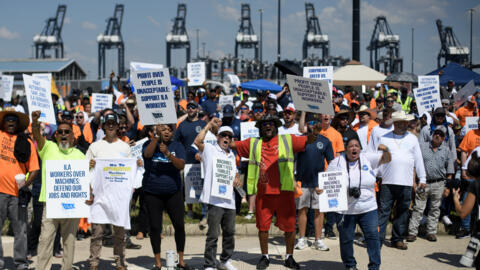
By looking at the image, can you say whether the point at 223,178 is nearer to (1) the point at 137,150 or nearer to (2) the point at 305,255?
(1) the point at 137,150

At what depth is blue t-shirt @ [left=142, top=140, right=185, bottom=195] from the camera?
7094mm

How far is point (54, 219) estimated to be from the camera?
659cm

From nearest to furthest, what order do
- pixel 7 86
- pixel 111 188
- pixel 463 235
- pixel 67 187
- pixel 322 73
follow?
pixel 67 187
pixel 111 188
pixel 463 235
pixel 322 73
pixel 7 86

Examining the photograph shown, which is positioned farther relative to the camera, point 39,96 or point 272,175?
point 39,96

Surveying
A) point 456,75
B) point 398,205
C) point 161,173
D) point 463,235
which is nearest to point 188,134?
point 161,173

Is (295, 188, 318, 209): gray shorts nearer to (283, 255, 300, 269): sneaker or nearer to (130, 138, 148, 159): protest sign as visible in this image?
(283, 255, 300, 269): sneaker

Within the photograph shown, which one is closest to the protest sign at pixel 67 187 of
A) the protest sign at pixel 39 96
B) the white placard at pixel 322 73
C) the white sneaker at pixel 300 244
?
the protest sign at pixel 39 96

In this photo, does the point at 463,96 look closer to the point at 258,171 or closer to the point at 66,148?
the point at 258,171

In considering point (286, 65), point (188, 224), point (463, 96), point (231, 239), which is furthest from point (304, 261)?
point (286, 65)

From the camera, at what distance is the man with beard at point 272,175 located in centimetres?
730

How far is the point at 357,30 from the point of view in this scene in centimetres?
2759

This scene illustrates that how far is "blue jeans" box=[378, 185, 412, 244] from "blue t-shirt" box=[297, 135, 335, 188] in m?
0.99

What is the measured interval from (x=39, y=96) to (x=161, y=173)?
2393 millimetres

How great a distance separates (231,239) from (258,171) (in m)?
0.92
